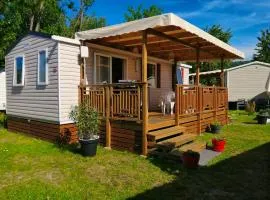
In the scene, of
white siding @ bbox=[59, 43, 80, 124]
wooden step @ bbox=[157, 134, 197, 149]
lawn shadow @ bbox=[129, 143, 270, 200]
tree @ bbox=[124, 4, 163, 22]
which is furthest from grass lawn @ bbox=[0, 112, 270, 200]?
tree @ bbox=[124, 4, 163, 22]

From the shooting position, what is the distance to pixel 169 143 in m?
6.84

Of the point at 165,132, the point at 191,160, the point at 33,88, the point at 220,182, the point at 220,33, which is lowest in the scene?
the point at 220,182

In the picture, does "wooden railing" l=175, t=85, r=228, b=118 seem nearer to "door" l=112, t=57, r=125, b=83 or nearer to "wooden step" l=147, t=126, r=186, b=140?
"wooden step" l=147, t=126, r=186, b=140

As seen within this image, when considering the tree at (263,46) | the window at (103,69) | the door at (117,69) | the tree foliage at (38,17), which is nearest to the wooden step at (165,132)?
the window at (103,69)

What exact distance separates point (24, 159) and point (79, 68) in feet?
10.3

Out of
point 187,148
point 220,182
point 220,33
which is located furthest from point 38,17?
point 220,33

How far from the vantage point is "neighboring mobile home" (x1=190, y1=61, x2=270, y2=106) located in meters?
23.7

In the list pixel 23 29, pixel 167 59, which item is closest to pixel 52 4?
pixel 23 29

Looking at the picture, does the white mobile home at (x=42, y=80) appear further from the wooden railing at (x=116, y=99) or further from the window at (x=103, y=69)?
the window at (x=103, y=69)

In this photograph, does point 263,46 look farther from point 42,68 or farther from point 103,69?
point 42,68

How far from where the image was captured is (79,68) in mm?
8734

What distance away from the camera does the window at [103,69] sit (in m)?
9.84

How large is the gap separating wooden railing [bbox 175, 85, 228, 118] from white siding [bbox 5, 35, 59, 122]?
144 inches

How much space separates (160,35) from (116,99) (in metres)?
2.13
